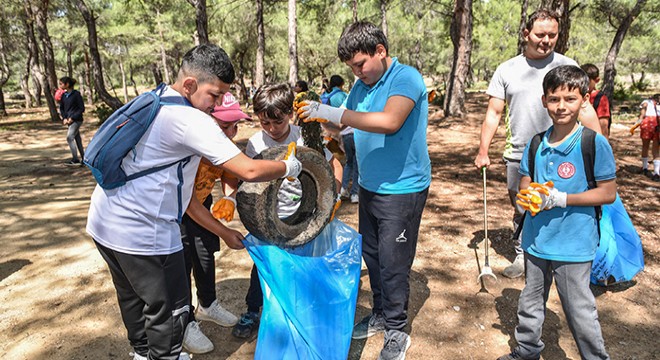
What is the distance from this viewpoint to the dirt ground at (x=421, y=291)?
105 inches

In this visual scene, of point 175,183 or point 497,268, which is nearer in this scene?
Result: point 175,183

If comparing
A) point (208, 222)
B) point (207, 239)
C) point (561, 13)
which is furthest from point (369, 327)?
point (561, 13)

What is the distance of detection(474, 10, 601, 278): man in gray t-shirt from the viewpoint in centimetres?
297

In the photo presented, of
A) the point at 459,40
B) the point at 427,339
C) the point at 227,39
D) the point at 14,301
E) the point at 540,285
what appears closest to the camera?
the point at 540,285

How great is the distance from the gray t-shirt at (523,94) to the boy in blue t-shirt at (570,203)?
3.30 ft

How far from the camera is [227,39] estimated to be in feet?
85.3

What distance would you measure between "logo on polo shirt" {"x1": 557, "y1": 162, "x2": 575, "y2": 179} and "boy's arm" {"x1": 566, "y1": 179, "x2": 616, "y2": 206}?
118 millimetres

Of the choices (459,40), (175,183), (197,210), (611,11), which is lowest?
(197,210)

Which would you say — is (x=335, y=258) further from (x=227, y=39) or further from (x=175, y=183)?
(x=227, y=39)

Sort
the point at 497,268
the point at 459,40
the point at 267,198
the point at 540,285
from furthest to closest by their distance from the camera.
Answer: the point at 459,40, the point at 497,268, the point at 540,285, the point at 267,198

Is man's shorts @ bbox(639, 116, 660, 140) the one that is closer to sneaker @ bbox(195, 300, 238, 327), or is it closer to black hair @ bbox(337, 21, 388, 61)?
black hair @ bbox(337, 21, 388, 61)

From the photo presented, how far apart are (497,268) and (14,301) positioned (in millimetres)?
3900

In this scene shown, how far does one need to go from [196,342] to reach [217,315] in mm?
284

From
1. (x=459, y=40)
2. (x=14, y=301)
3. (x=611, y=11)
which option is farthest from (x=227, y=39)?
(x=14, y=301)
